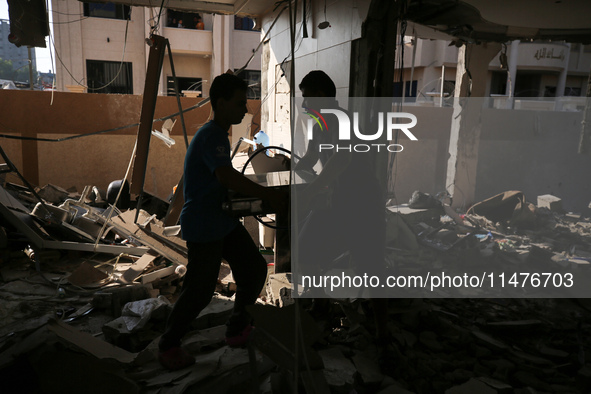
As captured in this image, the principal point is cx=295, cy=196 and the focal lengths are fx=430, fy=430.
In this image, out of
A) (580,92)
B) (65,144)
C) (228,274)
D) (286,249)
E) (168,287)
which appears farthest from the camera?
(580,92)

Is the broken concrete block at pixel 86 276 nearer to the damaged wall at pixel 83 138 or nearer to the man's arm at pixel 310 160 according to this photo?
the man's arm at pixel 310 160

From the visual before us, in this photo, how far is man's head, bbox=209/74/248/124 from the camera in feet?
8.52

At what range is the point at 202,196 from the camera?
2.62m

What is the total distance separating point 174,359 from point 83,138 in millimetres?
7905

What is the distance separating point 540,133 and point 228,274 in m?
9.71

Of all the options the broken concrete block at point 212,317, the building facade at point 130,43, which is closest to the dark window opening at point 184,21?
the building facade at point 130,43

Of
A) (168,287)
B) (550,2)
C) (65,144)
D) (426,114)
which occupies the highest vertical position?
(550,2)

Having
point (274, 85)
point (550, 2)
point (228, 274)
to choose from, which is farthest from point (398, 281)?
point (550, 2)

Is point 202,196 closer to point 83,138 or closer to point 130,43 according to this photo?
point 83,138

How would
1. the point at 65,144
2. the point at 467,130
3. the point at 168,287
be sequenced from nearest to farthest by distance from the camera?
the point at 168,287 < the point at 65,144 < the point at 467,130

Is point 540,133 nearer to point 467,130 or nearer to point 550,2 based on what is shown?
point 467,130

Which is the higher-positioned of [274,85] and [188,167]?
[274,85]

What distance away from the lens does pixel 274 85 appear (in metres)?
7.28

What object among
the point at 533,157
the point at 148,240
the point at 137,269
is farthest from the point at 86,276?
the point at 533,157
